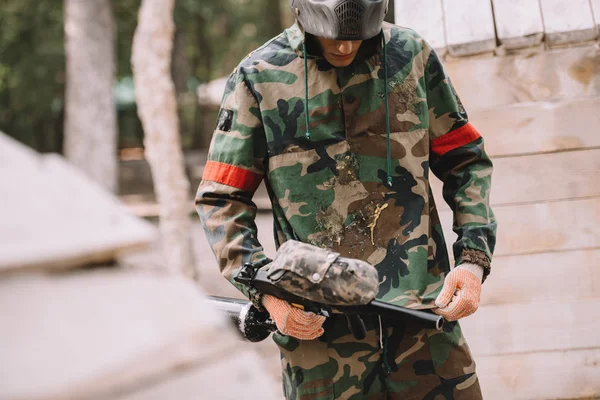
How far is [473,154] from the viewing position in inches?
95.8

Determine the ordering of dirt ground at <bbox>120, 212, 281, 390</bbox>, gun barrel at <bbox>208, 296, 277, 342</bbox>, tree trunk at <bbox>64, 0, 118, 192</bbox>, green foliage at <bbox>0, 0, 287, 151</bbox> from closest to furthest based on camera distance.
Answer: dirt ground at <bbox>120, 212, 281, 390</bbox> → gun barrel at <bbox>208, 296, 277, 342</bbox> → tree trunk at <bbox>64, 0, 118, 192</bbox> → green foliage at <bbox>0, 0, 287, 151</bbox>

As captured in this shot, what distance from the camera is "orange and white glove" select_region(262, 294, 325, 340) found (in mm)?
2172

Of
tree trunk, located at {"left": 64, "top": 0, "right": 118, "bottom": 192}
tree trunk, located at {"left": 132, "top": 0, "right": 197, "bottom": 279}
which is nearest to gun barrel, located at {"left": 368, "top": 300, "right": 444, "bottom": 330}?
tree trunk, located at {"left": 132, "top": 0, "right": 197, "bottom": 279}

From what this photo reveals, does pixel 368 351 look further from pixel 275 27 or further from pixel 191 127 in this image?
pixel 191 127

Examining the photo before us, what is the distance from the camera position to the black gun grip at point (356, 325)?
217 centimetres

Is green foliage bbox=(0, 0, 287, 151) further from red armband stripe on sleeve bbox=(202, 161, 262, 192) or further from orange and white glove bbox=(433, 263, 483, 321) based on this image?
orange and white glove bbox=(433, 263, 483, 321)

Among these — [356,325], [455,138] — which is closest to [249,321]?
[356,325]

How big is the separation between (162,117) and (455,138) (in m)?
5.61

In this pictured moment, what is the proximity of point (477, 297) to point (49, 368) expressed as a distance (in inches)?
66.5

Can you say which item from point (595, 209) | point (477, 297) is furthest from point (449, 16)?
point (477, 297)

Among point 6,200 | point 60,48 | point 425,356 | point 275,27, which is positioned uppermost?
point 275,27

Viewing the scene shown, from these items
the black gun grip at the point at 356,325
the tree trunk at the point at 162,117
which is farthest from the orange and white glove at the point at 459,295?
the tree trunk at the point at 162,117

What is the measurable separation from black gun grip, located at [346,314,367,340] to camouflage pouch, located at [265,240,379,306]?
14cm

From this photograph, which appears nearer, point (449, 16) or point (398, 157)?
point (398, 157)
